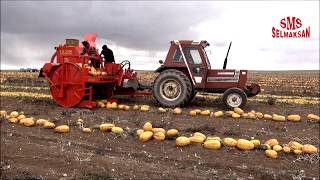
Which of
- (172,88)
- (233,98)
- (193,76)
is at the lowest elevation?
(233,98)

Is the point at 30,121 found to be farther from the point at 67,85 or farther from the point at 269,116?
the point at 269,116

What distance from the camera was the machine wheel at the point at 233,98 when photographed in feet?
42.3

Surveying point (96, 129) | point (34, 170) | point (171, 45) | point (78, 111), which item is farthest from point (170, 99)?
point (34, 170)

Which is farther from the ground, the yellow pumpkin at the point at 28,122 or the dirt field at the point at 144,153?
the yellow pumpkin at the point at 28,122

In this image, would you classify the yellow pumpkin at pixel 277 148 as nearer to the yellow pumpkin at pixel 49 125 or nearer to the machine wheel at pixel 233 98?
the machine wheel at pixel 233 98

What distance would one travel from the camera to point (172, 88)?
1351 centimetres

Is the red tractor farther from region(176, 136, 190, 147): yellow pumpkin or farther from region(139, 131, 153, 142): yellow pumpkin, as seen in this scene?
region(176, 136, 190, 147): yellow pumpkin

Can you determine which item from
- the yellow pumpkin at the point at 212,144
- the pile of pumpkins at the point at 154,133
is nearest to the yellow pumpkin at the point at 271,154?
the yellow pumpkin at the point at 212,144

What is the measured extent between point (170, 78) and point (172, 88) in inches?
13.5

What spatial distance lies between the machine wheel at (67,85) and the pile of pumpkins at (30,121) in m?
1.82

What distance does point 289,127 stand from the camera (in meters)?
10.8

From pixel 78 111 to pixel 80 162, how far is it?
4.70 m

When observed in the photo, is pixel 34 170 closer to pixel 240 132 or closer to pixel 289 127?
pixel 240 132

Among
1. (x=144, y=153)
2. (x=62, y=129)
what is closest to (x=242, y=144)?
(x=144, y=153)
